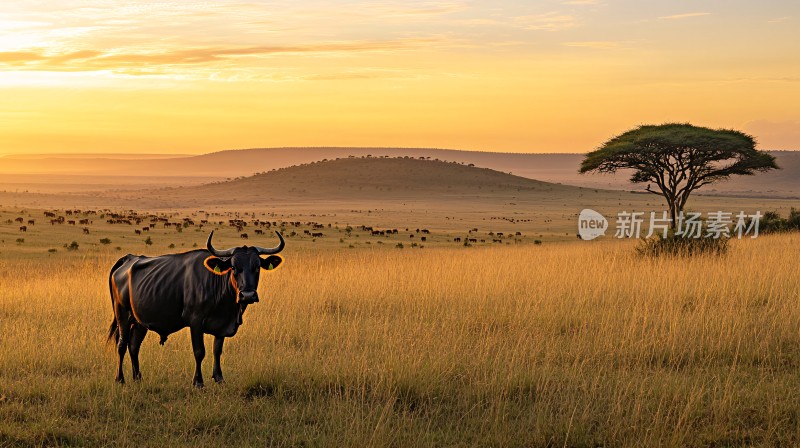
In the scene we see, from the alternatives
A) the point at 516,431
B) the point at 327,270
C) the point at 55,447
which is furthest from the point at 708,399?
the point at 327,270

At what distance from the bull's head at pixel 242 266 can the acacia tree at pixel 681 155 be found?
39.0 m

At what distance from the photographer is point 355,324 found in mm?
11906

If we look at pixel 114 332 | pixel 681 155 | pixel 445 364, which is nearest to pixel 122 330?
pixel 114 332

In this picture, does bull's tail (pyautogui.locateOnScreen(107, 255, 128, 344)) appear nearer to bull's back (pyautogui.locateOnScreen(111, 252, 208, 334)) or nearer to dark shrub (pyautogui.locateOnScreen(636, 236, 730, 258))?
bull's back (pyautogui.locateOnScreen(111, 252, 208, 334))

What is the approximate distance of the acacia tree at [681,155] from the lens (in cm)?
4466

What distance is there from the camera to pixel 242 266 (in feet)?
24.0

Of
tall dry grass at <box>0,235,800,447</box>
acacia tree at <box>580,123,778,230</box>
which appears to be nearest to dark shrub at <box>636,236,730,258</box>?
tall dry grass at <box>0,235,800,447</box>

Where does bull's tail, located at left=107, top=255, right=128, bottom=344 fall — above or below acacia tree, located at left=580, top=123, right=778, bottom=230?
below

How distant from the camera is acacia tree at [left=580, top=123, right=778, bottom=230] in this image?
4466cm

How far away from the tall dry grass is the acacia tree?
101 feet

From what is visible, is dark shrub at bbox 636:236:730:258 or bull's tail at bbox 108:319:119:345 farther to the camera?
dark shrub at bbox 636:236:730:258

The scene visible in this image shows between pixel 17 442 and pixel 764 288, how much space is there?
12.6 meters

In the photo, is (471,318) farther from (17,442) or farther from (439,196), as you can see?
(439,196)

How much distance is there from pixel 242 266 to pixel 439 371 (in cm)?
275
